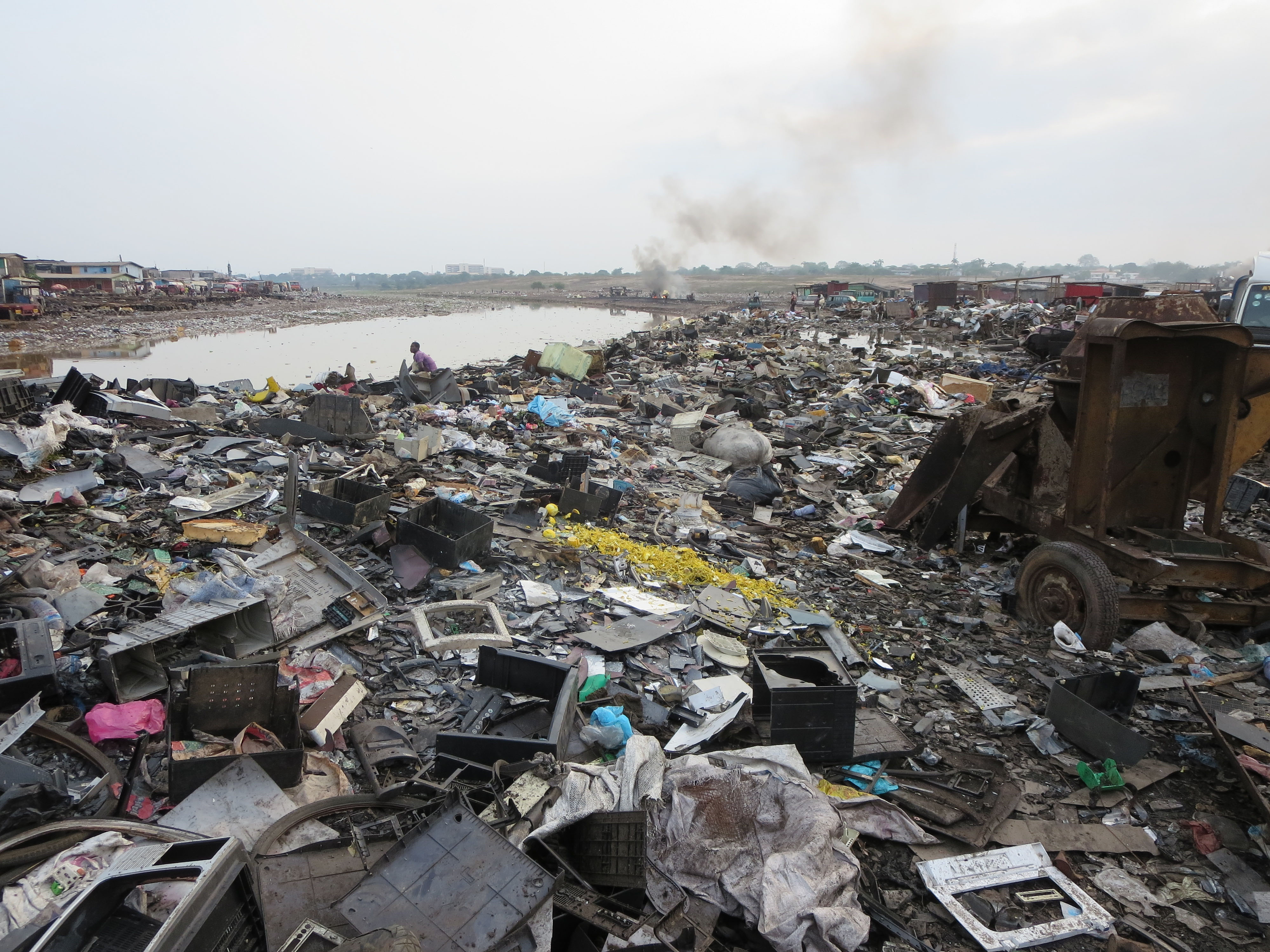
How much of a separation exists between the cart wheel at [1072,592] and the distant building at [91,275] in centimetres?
5002

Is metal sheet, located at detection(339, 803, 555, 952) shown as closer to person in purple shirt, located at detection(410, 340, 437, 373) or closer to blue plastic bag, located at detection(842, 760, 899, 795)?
blue plastic bag, located at detection(842, 760, 899, 795)

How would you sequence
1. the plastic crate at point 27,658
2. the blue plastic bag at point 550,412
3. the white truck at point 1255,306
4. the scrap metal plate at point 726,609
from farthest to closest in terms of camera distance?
the blue plastic bag at point 550,412 → the white truck at point 1255,306 → the scrap metal plate at point 726,609 → the plastic crate at point 27,658

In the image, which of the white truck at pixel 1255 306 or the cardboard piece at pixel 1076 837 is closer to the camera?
the cardboard piece at pixel 1076 837

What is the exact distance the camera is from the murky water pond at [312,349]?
1698 cm

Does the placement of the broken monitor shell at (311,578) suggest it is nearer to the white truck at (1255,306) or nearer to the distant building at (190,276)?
the white truck at (1255,306)

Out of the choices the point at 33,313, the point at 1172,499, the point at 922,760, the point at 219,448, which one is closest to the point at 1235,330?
the point at 1172,499

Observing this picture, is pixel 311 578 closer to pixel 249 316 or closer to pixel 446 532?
pixel 446 532

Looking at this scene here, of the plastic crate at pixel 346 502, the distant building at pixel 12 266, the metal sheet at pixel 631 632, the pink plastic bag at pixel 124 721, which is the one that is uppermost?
the distant building at pixel 12 266

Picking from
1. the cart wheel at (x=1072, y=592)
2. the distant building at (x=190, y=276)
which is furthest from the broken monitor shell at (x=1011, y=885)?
the distant building at (x=190, y=276)

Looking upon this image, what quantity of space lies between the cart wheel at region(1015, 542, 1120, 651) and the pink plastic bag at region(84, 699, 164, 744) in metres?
5.22

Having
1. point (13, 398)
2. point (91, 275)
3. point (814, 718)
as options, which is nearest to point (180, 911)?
point (814, 718)

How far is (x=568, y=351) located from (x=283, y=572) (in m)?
11.3

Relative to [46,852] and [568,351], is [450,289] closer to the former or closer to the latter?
[568,351]

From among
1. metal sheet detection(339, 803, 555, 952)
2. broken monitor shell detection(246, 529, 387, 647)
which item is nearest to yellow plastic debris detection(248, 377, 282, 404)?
broken monitor shell detection(246, 529, 387, 647)
